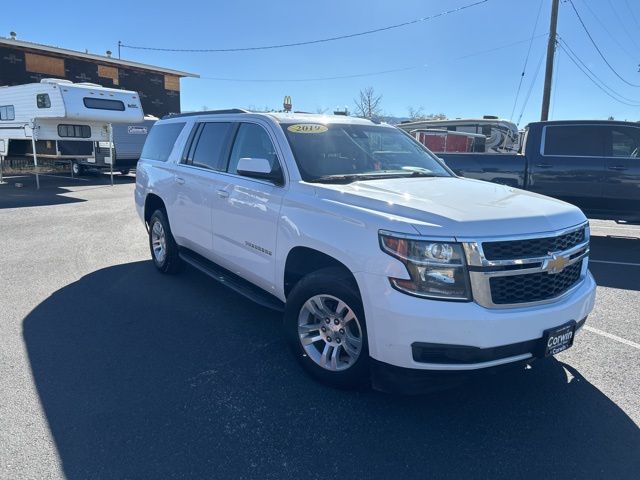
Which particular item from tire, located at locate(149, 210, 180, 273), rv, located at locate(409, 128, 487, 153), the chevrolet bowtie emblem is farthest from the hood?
rv, located at locate(409, 128, 487, 153)

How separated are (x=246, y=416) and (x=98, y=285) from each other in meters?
3.39

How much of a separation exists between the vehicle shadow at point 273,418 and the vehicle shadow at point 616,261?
309 cm

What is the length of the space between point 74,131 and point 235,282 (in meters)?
14.2

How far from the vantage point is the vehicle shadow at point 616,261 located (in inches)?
246

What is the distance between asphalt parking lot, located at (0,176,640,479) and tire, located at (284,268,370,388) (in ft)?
0.53

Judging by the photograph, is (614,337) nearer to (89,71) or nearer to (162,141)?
(162,141)

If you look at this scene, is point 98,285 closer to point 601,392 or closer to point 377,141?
point 377,141

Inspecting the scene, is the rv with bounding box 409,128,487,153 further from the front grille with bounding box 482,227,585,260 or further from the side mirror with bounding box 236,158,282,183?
the front grille with bounding box 482,227,585,260

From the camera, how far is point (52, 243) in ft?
25.8

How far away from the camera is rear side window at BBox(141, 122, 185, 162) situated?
6.04 meters

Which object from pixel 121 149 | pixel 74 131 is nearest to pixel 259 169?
pixel 74 131

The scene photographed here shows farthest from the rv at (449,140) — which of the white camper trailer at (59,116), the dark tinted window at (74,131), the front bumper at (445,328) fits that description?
the front bumper at (445,328)

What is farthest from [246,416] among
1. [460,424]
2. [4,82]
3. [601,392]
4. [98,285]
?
[4,82]

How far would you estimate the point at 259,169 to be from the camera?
3.75 m
